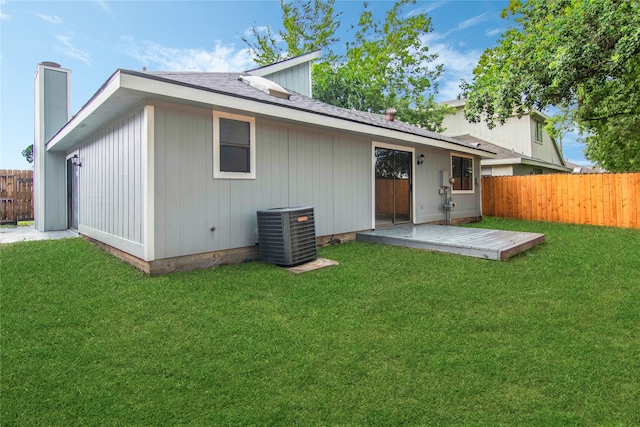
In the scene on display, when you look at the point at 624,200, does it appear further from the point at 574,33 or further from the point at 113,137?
the point at 113,137

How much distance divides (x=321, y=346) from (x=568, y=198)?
1066cm

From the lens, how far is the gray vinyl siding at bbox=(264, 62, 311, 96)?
10.0 metres

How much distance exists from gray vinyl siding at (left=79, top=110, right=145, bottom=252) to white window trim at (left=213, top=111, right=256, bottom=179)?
0.95m

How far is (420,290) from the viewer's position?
3869 millimetres

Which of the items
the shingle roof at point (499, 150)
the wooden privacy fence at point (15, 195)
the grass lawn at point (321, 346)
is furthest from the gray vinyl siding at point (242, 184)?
the wooden privacy fence at point (15, 195)

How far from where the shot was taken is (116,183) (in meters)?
5.46

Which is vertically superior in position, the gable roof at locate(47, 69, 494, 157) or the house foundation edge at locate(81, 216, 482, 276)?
the gable roof at locate(47, 69, 494, 157)

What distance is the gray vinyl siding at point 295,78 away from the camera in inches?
395

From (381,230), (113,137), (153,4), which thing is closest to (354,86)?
(153,4)

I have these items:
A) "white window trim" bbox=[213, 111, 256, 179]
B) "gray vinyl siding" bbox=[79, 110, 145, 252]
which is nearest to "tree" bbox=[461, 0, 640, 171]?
"white window trim" bbox=[213, 111, 256, 179]

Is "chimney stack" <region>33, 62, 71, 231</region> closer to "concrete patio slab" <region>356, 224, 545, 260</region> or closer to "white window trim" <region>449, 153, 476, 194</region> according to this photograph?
"concrete patio slab" <region>356, 224, 545, 260</region>

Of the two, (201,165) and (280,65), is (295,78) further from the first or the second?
(201,165)

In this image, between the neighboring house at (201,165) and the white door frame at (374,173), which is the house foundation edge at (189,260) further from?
the white door frame at (374,173)

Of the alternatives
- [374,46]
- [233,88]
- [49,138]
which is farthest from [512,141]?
[49,138]
